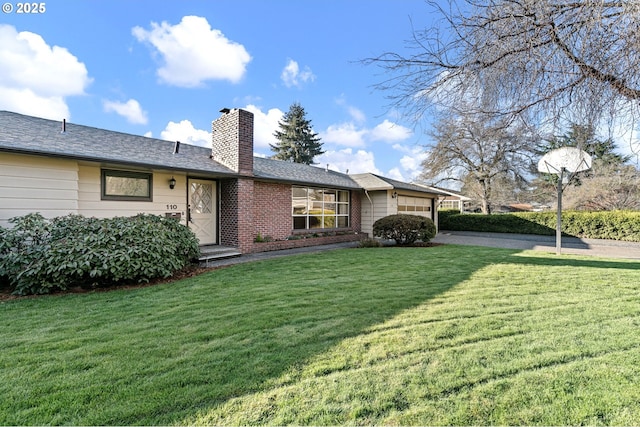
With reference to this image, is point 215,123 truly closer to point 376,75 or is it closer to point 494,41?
point 376,75

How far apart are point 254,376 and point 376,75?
128 inches

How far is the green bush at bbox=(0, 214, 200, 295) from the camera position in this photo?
5250 mm

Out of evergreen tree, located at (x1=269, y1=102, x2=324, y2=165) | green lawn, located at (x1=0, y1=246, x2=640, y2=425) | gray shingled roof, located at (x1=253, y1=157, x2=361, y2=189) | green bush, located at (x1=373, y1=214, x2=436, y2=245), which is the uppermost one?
evergreen tree, located at (x1=269, y1=102, x2=324, y2=165)

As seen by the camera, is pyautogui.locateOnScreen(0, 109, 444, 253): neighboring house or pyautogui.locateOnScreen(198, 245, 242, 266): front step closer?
pyautogui.locateOnScreen(0, 109, 444, 253): neighboring house

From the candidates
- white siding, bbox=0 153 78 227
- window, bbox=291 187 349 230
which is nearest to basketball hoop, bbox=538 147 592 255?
window, bbox=291 187 349 230

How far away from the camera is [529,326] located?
352cm

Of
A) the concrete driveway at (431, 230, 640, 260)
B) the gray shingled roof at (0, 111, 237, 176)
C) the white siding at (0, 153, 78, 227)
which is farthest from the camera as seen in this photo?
the concrete driveway at (431, 230, 640, 260)

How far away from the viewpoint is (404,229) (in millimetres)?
12398

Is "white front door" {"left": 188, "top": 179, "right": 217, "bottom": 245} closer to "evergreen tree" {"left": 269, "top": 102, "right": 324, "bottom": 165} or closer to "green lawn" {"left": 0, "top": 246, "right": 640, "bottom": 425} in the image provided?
"green lawn" {"left": 0, "top": 246, "right": 640, "bottom": 425}

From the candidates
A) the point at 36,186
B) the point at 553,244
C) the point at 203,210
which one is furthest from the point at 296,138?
the point at 36,186

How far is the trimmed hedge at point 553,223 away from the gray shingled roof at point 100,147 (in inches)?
546

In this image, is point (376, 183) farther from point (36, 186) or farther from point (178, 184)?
point (36, 186)

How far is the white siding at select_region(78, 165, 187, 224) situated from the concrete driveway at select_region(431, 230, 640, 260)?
38.0 ft

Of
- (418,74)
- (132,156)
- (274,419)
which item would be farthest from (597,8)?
(132,156)
